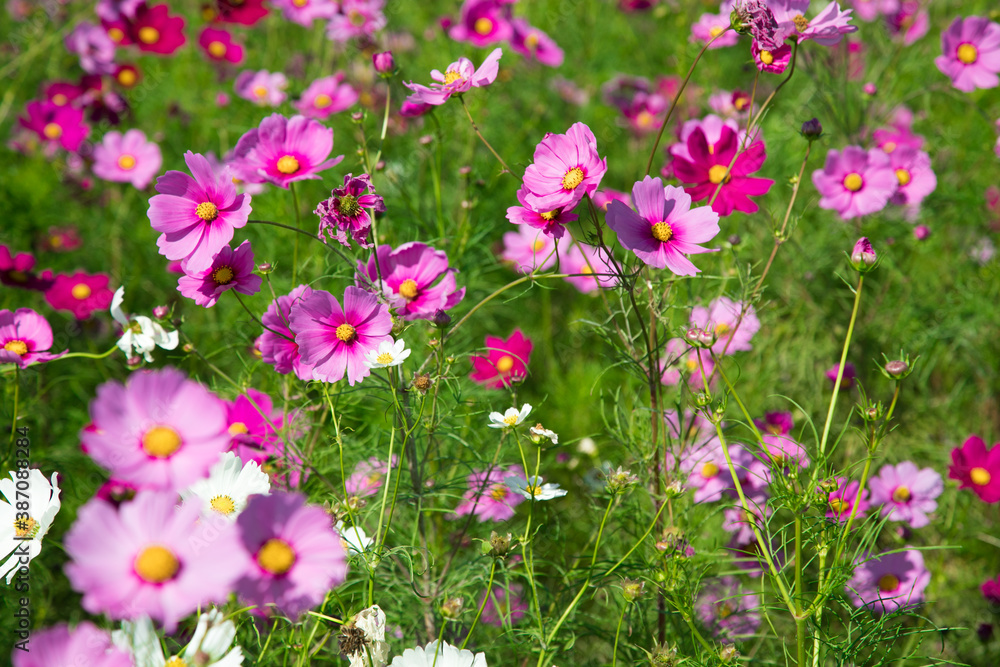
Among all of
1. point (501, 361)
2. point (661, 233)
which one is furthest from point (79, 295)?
point (661, 233)

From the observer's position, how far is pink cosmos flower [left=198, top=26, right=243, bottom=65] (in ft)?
8.79

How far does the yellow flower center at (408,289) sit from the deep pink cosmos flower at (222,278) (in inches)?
9.2

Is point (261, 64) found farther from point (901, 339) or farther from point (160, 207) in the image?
point (901, 339)

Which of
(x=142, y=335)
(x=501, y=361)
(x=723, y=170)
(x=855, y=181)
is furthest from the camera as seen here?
(x=501, y=361)

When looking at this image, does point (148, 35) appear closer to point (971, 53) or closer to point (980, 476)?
point (971, 53)

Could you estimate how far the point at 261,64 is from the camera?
3.08 meters

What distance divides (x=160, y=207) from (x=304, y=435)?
502 mm

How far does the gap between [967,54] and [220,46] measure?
248 centimetres

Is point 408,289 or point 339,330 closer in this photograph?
point 339,330

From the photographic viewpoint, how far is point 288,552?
73 centimetres

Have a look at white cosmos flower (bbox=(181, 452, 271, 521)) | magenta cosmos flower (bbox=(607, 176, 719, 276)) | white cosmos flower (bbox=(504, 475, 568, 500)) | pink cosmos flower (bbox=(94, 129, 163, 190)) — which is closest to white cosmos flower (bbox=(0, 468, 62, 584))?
white cosmos flower (bbox=(181, 452, 271, 521))

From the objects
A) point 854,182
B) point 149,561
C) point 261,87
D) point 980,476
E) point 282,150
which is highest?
point 261,87

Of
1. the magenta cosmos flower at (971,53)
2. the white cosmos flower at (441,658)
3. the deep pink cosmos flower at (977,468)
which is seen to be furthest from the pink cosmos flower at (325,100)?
the deep pink cosmos flower at (977,468)

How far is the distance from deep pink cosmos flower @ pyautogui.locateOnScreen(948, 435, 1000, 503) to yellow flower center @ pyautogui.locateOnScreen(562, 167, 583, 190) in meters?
1.05
